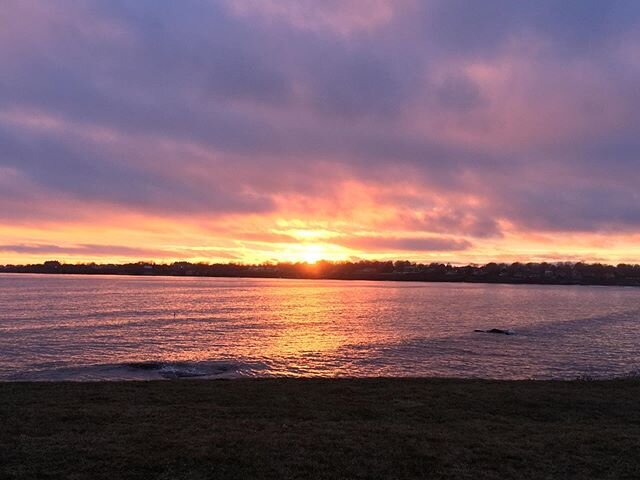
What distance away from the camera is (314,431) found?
12164mm

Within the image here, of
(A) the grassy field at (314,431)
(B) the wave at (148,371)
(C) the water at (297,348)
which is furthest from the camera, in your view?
(C) the water at (297,348)

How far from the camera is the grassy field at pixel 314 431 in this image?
957 cm

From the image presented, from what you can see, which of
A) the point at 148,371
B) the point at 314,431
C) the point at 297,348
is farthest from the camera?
the point at 297,348

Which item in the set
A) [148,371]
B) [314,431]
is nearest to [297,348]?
[148,371]

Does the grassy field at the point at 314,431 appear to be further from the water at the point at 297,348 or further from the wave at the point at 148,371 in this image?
the water at the point at 297,348

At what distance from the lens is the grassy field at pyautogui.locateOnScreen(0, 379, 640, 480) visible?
31.4 ft

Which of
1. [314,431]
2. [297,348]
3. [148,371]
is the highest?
[314,431]

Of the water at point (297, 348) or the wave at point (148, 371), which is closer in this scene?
the wave at point (148, 371)

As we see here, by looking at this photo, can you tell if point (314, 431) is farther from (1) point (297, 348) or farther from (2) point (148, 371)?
(1) point (297, 348)

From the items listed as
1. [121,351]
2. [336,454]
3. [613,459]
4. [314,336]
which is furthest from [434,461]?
[314,336]

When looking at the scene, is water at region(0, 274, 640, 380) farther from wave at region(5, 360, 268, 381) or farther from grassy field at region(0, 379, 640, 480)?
grassy field at region(0, 379, 640, 480)

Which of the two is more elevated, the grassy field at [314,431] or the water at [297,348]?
the grassy field at [314,431]

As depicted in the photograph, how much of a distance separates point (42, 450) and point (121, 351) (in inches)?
1013

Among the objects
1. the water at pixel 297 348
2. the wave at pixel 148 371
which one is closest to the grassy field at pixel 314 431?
the wave at pixel 148 371
